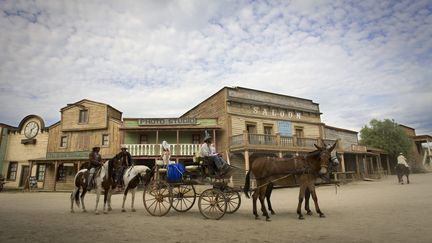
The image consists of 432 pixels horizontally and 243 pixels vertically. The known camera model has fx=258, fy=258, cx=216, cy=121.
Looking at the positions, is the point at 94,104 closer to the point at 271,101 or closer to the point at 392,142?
the point at 271,101

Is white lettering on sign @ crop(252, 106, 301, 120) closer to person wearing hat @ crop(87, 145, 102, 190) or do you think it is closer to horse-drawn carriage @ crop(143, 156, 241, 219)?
horse-drawn carriage @ crop(143, 156, 241, 219)

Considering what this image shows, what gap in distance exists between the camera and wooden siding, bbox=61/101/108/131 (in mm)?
23625

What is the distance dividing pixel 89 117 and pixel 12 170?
10657 mm

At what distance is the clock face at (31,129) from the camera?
26.3m

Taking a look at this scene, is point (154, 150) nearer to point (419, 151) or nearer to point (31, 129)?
point (31, 129)

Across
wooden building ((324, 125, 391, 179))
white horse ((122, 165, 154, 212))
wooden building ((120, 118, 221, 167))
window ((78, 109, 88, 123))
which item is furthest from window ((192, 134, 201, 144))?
white horse ((122, 165, 154, 212))

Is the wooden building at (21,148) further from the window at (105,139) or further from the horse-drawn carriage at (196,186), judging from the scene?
the horse-drawn carriage at (196,186)

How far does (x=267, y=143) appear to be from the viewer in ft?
66.8

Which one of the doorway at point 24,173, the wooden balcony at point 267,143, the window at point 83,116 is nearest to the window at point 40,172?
the doorway at point 24,173

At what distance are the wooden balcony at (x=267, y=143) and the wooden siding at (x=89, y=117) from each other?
12207 millimetres

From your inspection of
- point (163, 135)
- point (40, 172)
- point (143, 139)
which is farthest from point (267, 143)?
point (40, 172)

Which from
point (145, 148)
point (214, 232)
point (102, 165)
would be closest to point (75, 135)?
point (145, 148)

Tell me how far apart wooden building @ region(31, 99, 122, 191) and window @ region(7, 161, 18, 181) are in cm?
419

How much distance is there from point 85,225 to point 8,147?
27.7 meters
